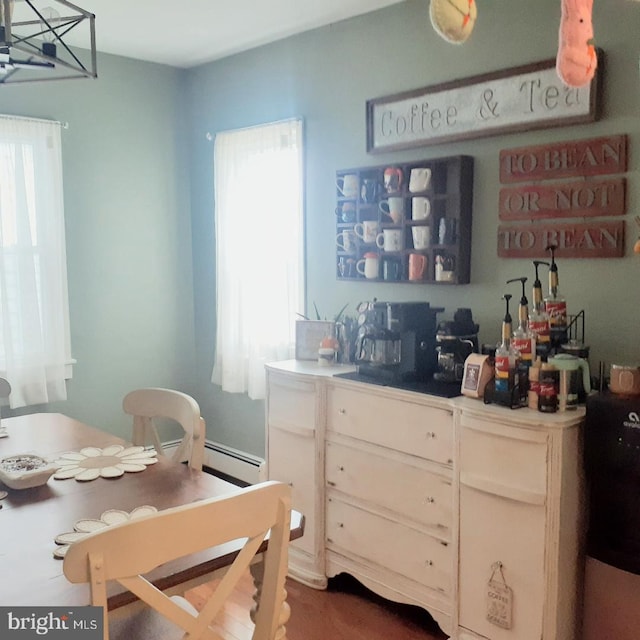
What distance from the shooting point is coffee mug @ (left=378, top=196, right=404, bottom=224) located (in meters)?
3.00

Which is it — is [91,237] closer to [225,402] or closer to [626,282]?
[225,402]

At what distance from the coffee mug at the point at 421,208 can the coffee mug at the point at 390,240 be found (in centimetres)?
13

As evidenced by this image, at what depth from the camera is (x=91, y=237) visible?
12.7 feet

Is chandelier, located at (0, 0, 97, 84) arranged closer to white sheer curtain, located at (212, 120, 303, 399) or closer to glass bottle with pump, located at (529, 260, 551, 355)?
glass bottle with pump, located at (529, 260, 551, 355)

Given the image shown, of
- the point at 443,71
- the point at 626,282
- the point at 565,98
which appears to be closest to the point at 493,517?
the point at 626,282

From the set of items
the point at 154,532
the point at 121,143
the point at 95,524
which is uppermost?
the point at 121,143

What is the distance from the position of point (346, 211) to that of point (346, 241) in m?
0.14

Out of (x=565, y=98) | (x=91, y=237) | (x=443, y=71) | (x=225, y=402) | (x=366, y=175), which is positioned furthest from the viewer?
(x=225, y=402)

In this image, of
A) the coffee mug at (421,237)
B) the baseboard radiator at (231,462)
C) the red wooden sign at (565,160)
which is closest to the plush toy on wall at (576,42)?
the red wooden sign at (565,160)

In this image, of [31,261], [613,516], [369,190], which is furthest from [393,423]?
[31,261]

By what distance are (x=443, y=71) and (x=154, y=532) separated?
2.34m

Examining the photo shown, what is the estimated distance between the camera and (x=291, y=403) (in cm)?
294

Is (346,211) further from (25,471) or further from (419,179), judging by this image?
(25,471)

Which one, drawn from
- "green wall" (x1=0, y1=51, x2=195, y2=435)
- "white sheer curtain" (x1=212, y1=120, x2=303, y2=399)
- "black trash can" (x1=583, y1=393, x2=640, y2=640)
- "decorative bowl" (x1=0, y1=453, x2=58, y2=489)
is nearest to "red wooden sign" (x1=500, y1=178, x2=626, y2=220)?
"black trash can" (x1=583, y1=393, x2=640, y2=640)
